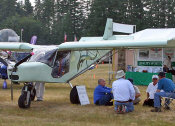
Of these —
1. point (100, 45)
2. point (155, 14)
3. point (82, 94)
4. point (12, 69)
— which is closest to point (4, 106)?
point (12, 69)

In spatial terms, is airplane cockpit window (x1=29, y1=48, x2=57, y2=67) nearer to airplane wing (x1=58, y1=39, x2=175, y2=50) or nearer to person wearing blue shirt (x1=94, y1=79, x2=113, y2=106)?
airplane wing (x1=58, y1=39, x2=175, y2=50)

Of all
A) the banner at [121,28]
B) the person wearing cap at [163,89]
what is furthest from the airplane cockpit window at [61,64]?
the banner at [121,28]

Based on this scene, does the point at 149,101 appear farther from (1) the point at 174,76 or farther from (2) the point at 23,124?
(1) the point at 174,76

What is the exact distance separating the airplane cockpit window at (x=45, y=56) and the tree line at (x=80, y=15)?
2211 inches

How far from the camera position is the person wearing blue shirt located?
10461mm

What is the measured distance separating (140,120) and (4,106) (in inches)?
181

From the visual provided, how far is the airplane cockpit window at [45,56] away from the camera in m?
10.6

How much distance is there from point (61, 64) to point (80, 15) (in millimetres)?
73154

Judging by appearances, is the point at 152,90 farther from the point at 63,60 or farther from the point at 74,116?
the point at 63,60

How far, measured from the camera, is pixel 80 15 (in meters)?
83.4

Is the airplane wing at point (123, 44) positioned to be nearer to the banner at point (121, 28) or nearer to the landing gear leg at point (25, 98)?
the landing gear leg at point (25, 98)

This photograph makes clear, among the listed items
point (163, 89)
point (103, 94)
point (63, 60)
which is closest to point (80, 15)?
point (63, 60)

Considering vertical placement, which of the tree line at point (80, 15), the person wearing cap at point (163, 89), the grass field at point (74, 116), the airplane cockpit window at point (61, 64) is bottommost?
the grass field at point (74, 116)

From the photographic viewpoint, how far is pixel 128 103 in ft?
30.5
